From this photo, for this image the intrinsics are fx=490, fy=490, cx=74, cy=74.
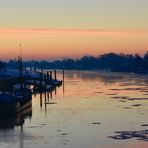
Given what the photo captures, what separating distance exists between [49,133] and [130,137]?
4190 mm

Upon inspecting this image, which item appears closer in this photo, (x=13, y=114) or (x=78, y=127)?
(x=78, y=127)

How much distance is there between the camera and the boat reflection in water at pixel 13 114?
28.5 m

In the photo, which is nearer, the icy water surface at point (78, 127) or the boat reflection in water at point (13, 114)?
the icy water surface at point (78, 127)

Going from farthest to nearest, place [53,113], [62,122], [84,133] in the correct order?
1. [53,113]
2. [62,122]
3. [84,133]

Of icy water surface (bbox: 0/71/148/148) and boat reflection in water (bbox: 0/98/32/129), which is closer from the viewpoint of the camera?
icy water surface (bbox: 0/71/148/148)

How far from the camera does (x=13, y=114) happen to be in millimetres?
31906

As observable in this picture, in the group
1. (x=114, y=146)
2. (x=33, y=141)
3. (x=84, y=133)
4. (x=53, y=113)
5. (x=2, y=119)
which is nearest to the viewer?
(x=114, y=146)

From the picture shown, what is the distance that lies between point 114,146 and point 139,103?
1886 cm

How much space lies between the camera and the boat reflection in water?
93.6ft

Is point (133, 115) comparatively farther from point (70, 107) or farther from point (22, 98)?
point (22, 98)

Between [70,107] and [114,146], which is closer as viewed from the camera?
[114,146]

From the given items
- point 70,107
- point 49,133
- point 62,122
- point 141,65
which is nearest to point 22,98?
point 70,107

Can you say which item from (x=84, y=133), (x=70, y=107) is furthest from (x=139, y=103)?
(x=84, y=133)

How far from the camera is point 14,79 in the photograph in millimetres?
66312
